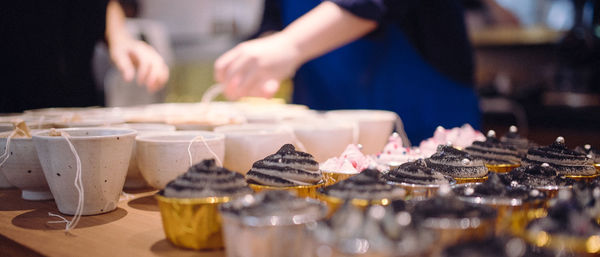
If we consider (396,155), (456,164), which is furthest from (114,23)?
(456,164)

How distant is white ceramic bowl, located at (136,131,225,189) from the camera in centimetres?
120

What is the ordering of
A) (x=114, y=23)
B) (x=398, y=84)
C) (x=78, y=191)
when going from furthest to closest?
1. (x=114, y=23)
2. (x=398, y=84)
3. (x=78, y=191)

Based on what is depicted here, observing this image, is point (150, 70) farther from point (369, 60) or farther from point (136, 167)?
point (136, 167)

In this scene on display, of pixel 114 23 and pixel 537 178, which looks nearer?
pixel 537 178

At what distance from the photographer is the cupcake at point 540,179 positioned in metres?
1.03

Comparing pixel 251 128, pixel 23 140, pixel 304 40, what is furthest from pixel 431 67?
pixel 23 140

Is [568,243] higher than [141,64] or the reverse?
the reverse

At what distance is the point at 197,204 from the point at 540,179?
0.70 metres

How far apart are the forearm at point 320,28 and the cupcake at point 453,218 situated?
1236mm

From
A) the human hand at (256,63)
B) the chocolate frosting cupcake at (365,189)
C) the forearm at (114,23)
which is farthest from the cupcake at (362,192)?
the forearm at (114,23)

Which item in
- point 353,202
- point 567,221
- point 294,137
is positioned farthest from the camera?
point 294,137

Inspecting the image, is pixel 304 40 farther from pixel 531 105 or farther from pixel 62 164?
pixel 531 105

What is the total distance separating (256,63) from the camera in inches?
75.8

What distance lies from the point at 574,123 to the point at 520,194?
11.0 feet
